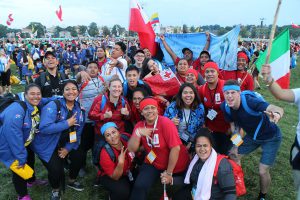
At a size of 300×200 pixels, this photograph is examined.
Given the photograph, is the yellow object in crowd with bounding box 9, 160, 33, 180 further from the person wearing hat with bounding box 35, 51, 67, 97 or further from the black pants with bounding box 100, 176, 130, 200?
the person wearing hat with bounding box 35, 51, 67, 97

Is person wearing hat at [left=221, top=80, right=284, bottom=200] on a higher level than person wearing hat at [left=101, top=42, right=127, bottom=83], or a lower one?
lower

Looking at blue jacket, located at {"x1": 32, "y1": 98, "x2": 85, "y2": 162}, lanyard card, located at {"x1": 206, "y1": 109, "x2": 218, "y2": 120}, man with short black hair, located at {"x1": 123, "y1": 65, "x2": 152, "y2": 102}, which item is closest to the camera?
blue jacket, located at {"x1": 32, "y1": 98, "x2": 85, "y2": 162}

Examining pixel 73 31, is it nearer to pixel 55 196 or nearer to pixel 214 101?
pixel 55 196

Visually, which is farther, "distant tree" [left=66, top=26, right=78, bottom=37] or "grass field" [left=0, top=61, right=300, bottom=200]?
"distant tree" [left=66, top=26, right=78, bottom=37]

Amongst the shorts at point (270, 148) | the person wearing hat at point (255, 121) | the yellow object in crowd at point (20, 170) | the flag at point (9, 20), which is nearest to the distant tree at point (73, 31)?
the flag at point (9, 20)

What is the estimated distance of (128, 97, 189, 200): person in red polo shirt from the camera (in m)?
3.46

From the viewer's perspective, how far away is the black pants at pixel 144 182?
11.8ft

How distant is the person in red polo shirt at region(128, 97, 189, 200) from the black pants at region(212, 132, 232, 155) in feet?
3.59

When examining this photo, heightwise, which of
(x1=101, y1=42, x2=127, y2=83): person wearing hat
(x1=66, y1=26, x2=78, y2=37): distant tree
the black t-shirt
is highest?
(x1=66, y1=26, x2=78, y2=37): distant tree

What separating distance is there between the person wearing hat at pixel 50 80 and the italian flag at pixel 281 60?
371cm

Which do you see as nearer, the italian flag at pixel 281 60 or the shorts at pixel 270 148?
the italian flag at pixel 281 60

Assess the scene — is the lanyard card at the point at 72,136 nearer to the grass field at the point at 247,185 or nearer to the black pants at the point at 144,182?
the grass field at the point at 247,185

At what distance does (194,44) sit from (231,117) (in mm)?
4779

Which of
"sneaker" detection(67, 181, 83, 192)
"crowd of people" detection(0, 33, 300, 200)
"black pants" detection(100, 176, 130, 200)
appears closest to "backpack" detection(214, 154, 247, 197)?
"crowd of people" detection(0, 33, 300, 200)
